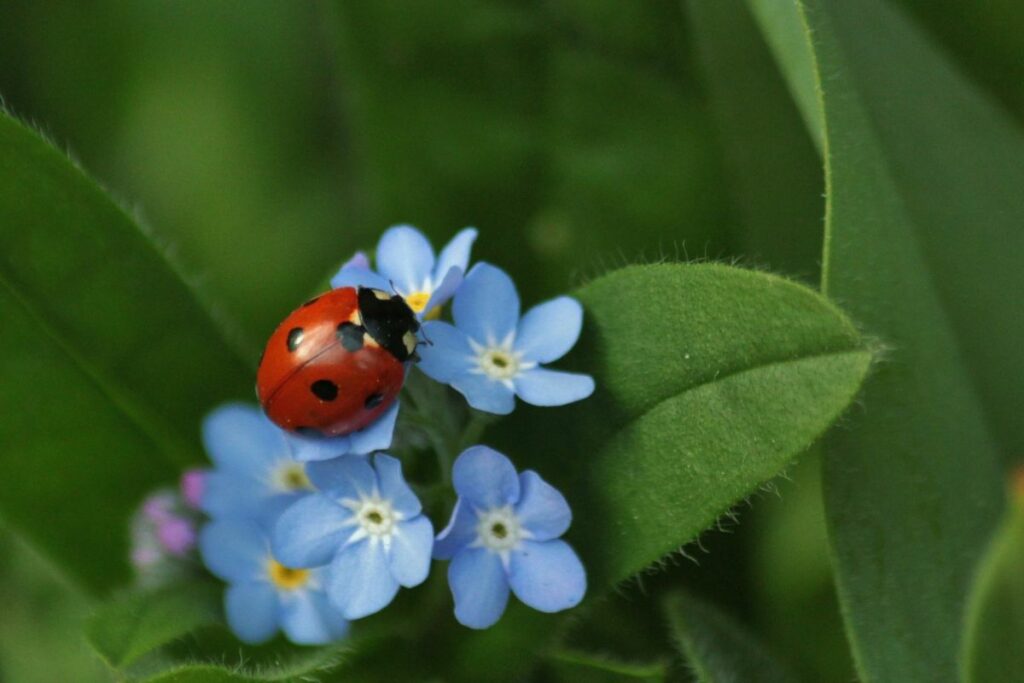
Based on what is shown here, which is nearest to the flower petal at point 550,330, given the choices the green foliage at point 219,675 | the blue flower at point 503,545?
the blue flower at point 503,545

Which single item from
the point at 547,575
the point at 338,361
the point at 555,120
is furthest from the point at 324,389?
the point at 555,120

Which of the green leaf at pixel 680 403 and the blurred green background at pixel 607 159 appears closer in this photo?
the green leaf at pixel 680 403

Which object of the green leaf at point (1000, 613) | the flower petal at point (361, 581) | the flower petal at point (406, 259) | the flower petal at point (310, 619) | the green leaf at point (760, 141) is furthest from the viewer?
Answer: the green leaf at point (760, 141)

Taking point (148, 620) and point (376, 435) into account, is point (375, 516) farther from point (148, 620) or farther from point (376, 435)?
point (148, 620)

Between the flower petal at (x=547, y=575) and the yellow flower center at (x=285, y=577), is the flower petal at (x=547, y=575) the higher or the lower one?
the higher one

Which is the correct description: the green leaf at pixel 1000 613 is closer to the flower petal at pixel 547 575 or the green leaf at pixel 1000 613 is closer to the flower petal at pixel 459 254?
the flower petal at pixel 547 575
